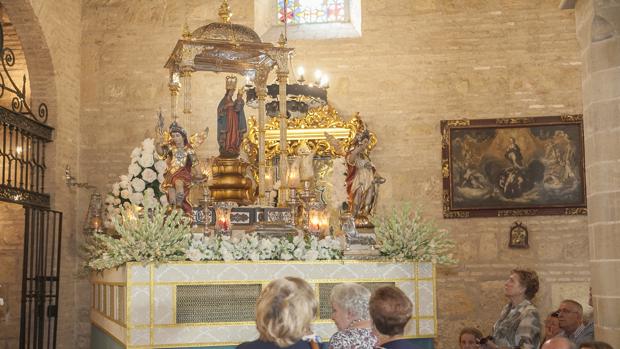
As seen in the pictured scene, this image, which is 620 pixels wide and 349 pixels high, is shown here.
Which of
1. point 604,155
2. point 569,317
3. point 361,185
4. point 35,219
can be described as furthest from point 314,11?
point 569,317

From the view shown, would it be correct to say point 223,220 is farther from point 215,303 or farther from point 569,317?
point 569,317

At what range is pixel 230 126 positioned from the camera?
1066 cm

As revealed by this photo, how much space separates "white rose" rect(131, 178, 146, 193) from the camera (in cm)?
1320

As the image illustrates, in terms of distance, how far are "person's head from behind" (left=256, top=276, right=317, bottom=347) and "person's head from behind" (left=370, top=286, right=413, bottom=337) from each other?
0.60m

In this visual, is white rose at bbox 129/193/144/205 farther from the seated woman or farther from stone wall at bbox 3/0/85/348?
the seated woman

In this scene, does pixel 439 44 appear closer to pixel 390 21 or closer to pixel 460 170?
pixel 390 21

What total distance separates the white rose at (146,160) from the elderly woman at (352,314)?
8.68 m

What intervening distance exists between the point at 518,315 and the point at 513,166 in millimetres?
Result: 7386

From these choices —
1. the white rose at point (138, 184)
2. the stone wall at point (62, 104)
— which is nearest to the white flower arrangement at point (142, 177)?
the white rose at point (138, 184)

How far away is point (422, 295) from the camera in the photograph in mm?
8984

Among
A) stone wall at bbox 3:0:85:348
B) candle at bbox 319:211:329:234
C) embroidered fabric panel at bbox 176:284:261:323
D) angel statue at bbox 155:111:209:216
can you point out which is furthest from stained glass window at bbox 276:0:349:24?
embroidered fabric panel at bbox 176:284:261:323

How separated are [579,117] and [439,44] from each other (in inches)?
102

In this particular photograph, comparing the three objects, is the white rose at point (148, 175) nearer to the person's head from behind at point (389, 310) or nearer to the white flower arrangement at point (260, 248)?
the white flower arrangement at point (260, 248)

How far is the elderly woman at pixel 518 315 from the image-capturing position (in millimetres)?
7176
